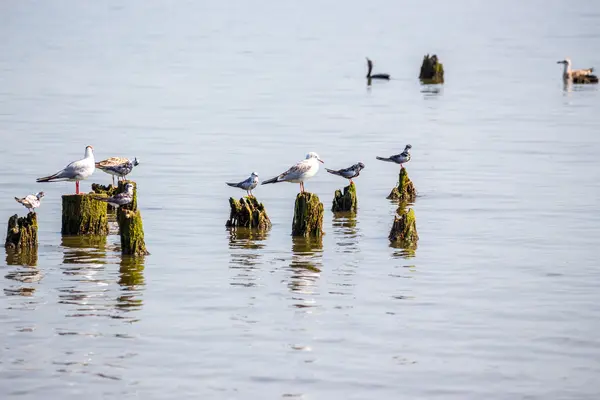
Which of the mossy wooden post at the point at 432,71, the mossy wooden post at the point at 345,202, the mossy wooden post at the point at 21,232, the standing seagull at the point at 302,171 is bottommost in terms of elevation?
the mossy wooden post at the point at 21,232

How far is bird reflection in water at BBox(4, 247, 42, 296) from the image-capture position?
58.9 feet

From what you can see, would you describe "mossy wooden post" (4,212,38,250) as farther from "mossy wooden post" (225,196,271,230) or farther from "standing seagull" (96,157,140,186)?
"mossy wooden post" (225,196,271,230)

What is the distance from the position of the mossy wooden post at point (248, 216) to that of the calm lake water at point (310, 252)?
0.30 metres

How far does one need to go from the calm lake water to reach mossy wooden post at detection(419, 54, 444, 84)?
120 centimetres

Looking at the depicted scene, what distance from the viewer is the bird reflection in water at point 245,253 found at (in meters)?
19.1

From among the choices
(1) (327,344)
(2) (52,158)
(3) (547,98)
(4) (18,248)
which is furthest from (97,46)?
(1) (327,344)

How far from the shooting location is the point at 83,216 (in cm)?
2161

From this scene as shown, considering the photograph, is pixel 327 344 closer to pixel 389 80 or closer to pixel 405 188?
pixel 405 188

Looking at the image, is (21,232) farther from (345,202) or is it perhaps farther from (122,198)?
(345,202)

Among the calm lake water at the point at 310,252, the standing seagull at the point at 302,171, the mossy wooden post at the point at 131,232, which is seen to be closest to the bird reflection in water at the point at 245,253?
the calm lake water at the point at 310,252

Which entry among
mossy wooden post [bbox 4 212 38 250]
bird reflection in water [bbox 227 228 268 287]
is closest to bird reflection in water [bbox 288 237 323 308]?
bird reflection in water [bbox 227 228 268 287]

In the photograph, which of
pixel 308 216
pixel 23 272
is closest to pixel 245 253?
pixel 308 216

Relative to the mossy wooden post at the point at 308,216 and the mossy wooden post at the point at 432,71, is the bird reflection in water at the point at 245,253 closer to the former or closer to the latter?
the mossy wooden post at the point at 308,216

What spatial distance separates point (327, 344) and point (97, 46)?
6635 centimetres
